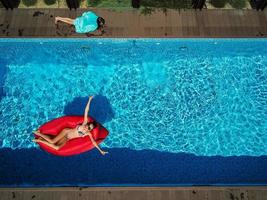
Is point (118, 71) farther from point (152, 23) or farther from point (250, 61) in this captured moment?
point (250, 61)

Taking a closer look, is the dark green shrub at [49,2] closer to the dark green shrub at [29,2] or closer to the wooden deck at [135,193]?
the dark green shrub at [29,2]

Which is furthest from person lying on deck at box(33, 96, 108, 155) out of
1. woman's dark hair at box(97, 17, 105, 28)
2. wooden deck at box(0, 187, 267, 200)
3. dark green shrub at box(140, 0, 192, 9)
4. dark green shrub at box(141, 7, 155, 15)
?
dark green shrub at box(140, 0, 192, 9)

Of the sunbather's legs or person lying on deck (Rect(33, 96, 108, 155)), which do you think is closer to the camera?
person lying on deck (Rect(33, 96, 108, 155))

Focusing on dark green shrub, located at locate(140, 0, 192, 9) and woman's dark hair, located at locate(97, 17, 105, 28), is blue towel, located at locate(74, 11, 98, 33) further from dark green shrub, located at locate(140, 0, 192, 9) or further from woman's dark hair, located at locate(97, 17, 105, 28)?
dark green shrub, located at locate(140, 0, 192, 9)

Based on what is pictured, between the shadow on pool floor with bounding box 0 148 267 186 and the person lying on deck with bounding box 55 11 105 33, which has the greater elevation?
the person lying on deck with bounding box 55 11 105 33

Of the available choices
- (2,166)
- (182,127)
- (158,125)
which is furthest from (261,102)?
(2,166)

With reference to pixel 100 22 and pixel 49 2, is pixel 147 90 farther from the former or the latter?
pixel 49 2

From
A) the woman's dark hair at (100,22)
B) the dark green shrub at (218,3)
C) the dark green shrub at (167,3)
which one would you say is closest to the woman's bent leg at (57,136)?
the woman's dark hair at (100,22)
